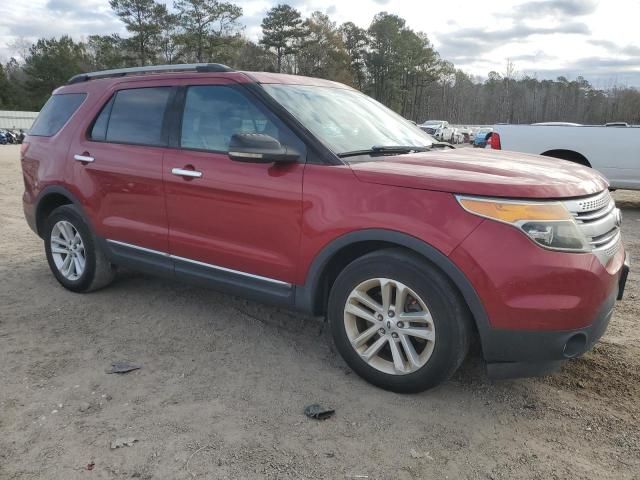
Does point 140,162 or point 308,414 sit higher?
point 140,162

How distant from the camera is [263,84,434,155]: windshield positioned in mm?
3387

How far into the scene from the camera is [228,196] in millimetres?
3480

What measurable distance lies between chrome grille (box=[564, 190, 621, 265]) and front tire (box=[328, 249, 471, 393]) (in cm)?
71

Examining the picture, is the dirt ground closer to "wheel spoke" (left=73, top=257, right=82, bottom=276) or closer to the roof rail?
"wheel spoke" (left=73, top=257, right=82, bottom=276)

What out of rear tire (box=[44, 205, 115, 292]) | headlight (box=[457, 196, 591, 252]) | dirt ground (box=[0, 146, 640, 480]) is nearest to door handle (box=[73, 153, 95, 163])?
rear tire (box=[44, 205, 115, 292])

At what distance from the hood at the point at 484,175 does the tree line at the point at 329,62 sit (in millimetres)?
52563

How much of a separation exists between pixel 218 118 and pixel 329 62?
69434 mm

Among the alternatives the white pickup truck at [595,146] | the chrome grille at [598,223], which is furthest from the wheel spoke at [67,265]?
the white pickup truck at [595,146]

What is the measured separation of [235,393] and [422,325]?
1.14 meters

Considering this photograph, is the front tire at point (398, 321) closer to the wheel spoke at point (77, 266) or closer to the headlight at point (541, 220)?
the headlight at point (541, 220)

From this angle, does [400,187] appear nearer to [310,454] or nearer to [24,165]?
[310,454]

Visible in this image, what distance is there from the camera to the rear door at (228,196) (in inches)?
129

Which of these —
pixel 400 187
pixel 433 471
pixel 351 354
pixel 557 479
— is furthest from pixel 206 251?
pixel 557 479

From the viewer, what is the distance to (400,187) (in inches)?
112
